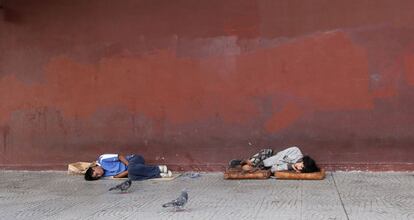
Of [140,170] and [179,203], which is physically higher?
[140,170]

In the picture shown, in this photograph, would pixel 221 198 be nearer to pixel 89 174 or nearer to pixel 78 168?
pixel 89 174

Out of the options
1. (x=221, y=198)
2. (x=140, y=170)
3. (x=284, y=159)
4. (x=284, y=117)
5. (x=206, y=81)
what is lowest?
(x=221, y=198)

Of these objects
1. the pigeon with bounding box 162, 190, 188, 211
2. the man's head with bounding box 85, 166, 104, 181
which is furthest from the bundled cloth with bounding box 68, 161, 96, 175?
the pigeon with bounding box 162, 190, 188, 211

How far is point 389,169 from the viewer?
31.7ft

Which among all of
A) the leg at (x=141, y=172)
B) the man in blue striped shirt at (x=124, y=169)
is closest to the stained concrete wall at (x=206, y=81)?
the man in blue striped shirt at (x=124, y=169)

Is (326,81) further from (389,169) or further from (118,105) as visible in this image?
(118,105)

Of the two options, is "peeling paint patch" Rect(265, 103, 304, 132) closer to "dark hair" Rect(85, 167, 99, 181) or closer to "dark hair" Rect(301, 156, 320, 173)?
"dark hair" Rect(301, 156, 320, 173)

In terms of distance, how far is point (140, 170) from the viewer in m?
9.74

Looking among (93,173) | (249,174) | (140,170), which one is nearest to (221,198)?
(249,174)

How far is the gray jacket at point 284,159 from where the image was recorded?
9.51 m

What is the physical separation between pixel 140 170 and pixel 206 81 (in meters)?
2.02

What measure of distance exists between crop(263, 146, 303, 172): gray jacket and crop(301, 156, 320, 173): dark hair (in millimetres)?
179

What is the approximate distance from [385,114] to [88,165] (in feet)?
17.9

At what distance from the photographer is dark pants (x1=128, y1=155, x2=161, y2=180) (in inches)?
382
